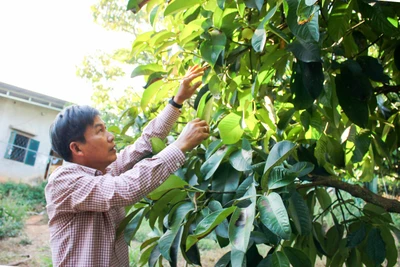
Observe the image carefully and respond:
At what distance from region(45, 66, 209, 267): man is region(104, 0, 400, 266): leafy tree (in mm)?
47

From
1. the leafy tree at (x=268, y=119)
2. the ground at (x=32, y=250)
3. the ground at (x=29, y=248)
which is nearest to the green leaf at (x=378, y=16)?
the leafy tree at (x=268, y=119)

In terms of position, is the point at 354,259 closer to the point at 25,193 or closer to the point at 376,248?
the point at 376,248

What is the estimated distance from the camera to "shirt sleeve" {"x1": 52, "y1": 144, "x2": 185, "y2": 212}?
0.68 meters

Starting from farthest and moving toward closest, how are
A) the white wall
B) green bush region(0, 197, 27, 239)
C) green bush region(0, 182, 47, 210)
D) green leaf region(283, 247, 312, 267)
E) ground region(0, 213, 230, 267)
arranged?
green bush region(0, 182, 47, 210) < the white wall < green bush region(0, 197, 27, 239) < ground region(0, 213, 230, 267) < green leaf region(283, 247, 312, 267)

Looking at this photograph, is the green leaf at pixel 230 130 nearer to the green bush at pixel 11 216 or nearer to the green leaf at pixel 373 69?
the green leaf at pixel 373 69

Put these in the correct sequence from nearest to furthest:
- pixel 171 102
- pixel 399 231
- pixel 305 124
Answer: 1. pixel 305 124
2. pixel 399 231
3. pixel 171 102

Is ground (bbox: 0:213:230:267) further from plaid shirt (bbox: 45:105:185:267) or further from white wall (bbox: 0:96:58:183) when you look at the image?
plaid shirt (bbox: 45:105:185:267)

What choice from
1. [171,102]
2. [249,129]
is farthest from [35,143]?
[249,129]

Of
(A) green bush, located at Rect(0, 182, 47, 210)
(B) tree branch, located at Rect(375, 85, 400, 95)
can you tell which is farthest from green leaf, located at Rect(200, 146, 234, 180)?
(A) green bush, located at Rect(0, 182, 47, 210)

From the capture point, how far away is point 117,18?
345cm

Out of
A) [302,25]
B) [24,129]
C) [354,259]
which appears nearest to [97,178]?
[302,25]

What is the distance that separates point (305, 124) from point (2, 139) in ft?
9.83

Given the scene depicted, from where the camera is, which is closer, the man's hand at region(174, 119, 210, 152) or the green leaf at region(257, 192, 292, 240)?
the green leaf at region(257, 192, 292, 240)

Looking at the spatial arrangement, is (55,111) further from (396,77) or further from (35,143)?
(396,77)
